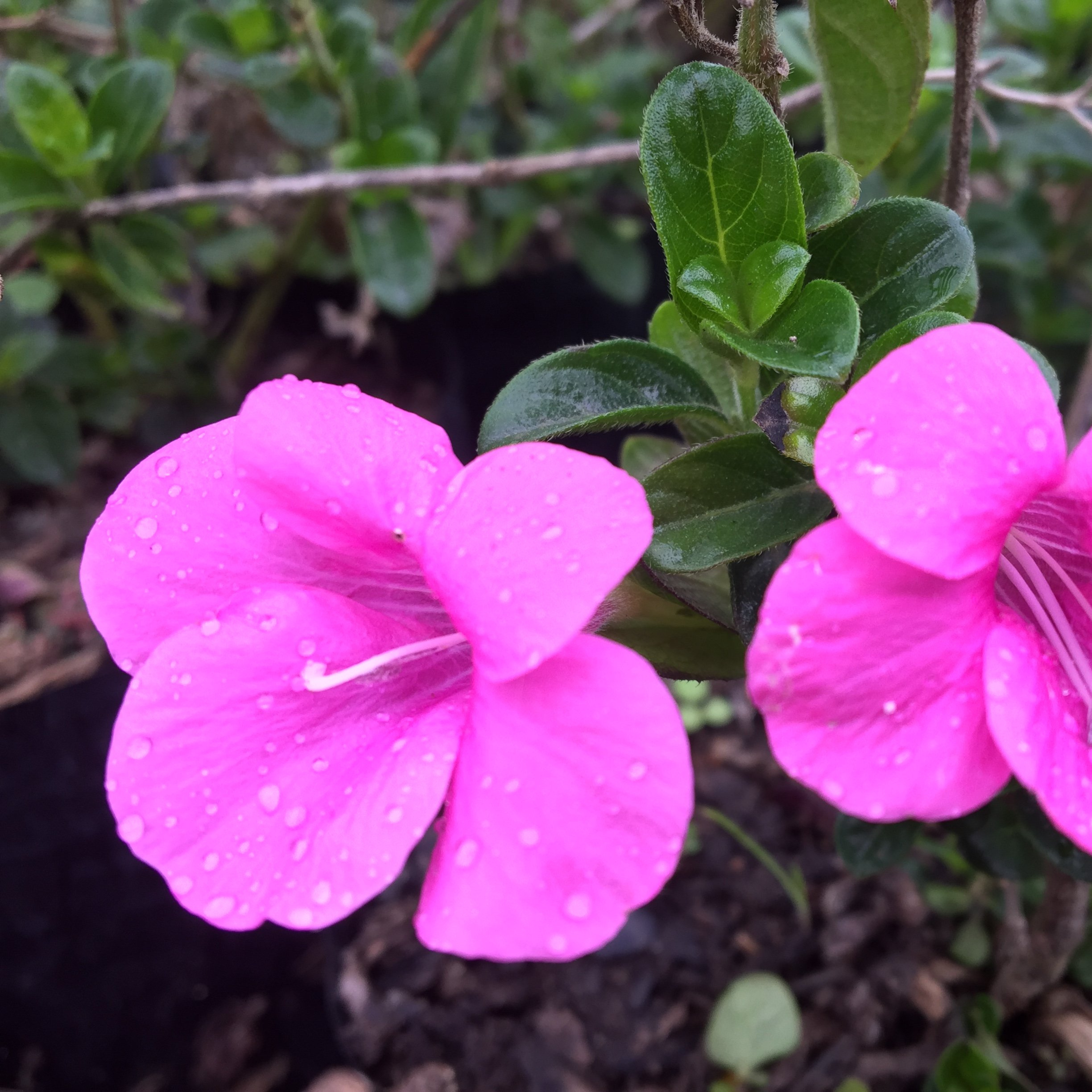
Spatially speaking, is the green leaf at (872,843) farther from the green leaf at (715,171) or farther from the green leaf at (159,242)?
the green leaf at (159,242)

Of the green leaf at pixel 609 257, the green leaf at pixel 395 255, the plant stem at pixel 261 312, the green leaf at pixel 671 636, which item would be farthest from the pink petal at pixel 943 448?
the plant stem at pixel 261 312

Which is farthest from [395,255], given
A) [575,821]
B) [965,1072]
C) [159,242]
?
[965,1072]

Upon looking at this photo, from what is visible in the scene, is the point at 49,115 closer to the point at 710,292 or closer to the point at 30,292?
the point at 30,292

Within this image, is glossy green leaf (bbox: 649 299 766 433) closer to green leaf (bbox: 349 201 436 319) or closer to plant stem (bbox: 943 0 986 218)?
plant stem (bbox: 943 0 986 218)

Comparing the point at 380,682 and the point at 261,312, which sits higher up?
the point at 380,682

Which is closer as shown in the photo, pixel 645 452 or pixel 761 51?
pixel 761 51

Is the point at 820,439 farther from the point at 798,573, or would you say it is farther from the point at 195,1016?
the point at 195,1016

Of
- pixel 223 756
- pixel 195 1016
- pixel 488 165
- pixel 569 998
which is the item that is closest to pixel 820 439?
pixel 223 756
